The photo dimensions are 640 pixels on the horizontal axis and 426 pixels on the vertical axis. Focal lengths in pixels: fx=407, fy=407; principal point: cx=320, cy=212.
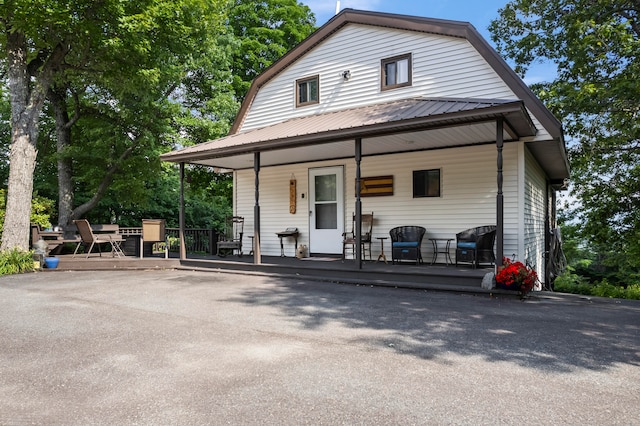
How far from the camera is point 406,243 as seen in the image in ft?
26.1

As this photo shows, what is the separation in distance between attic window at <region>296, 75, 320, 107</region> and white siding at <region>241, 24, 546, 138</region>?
126mm

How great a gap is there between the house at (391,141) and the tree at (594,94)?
2.42m

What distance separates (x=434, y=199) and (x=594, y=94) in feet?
20.5

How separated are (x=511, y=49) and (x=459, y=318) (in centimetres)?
1425

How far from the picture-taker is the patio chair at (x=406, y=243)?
7.98 metres

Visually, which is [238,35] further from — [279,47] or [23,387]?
[23,387]

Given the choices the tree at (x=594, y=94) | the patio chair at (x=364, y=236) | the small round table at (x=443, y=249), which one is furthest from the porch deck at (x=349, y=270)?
the tree at (x=594, y=94)

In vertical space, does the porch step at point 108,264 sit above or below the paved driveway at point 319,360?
above

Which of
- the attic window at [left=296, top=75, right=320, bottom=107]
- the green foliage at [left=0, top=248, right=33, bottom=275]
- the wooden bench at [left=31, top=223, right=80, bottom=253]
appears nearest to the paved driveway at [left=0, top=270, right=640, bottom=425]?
the green foliage at [left=0, top=248, right=33, bottom=275]

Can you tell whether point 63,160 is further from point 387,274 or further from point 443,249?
point 443,249

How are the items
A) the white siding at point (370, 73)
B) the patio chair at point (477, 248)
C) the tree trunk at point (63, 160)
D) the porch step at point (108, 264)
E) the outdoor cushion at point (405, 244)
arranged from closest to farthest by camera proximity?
the patio chair at point (477, 248) < the outdoor cushion at point (405, 244) < the white siding at point (370, 73) < the porch step at point (108, 264) < the tree trunk at point (63, 160)

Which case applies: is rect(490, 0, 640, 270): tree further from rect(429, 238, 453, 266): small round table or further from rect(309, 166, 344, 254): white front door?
rect(309, 166, 344, 254): white front door

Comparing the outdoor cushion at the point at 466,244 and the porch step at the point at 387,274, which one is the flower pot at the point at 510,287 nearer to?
the porch step at the point at 387,274

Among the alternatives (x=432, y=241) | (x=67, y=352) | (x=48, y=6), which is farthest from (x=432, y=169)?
(x=48, y=6)
